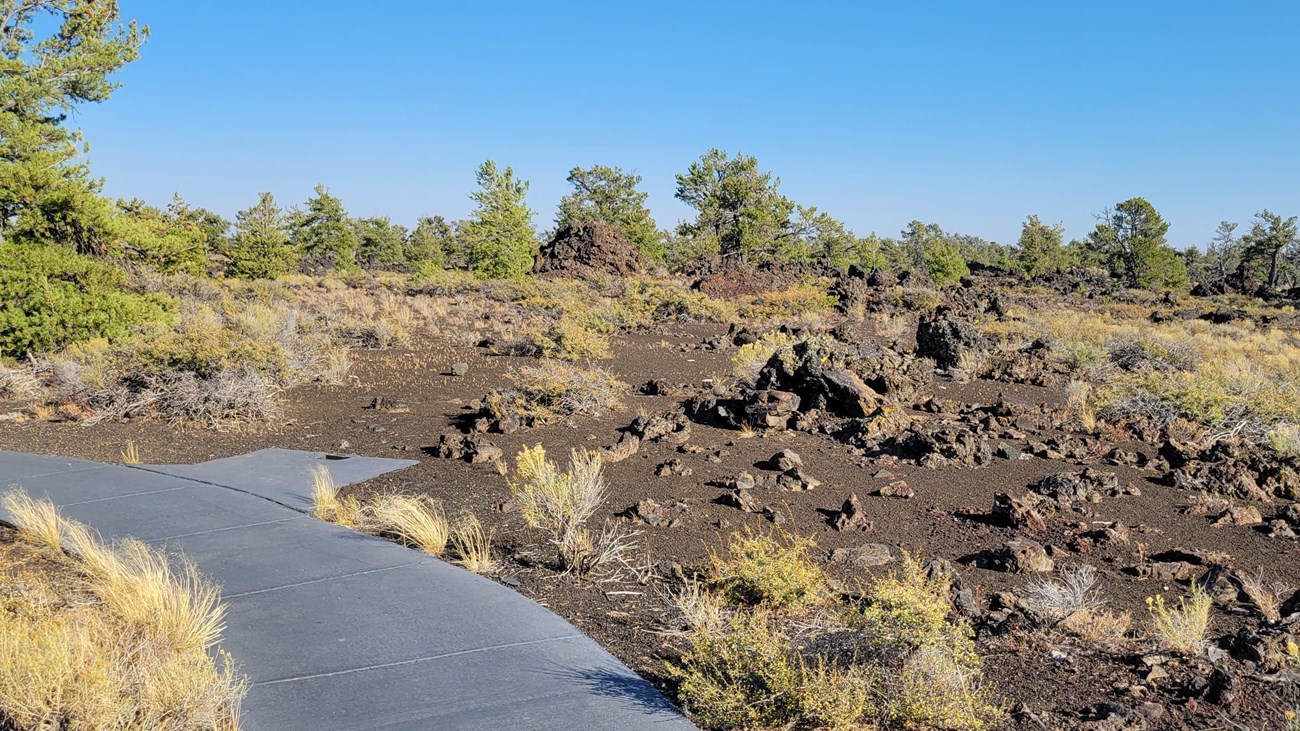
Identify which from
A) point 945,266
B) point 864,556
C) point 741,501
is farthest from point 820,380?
point 945,266

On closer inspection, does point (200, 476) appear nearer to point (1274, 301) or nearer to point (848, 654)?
point (848, 654)

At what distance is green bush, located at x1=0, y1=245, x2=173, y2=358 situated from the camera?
13.8 metres

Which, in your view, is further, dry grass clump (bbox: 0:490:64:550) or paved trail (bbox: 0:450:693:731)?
dry grass clump (bbox: 0:490:64:550)

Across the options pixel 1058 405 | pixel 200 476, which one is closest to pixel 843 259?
pixel 1058 405

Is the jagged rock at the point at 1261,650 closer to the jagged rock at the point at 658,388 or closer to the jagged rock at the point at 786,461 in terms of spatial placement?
the jagged rock at the point at 786,461

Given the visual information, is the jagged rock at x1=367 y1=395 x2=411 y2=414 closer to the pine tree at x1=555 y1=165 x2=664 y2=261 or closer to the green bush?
the green bush

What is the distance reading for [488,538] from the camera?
638 centimetres

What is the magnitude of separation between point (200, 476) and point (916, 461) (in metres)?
7.41

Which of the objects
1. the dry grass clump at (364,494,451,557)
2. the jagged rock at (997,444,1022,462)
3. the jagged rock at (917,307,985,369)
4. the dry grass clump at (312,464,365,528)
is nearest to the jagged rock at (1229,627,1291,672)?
the jagged rock at (997,444,1022,462)

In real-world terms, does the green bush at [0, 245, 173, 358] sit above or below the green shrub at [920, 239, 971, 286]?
below

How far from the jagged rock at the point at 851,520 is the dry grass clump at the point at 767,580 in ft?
4.78

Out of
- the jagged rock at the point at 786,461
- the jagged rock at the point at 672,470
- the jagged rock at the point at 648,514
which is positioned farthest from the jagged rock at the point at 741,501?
the jagged rock at the point at 786,461

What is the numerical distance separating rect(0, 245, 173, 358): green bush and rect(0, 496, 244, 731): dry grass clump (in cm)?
1070

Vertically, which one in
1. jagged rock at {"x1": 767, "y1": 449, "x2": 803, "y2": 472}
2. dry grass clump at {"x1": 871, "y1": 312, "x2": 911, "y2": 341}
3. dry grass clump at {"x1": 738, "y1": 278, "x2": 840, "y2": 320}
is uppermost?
dry grass clump at {"x1": 738, "y1": 278, "x2": 840, "y2": 320}
